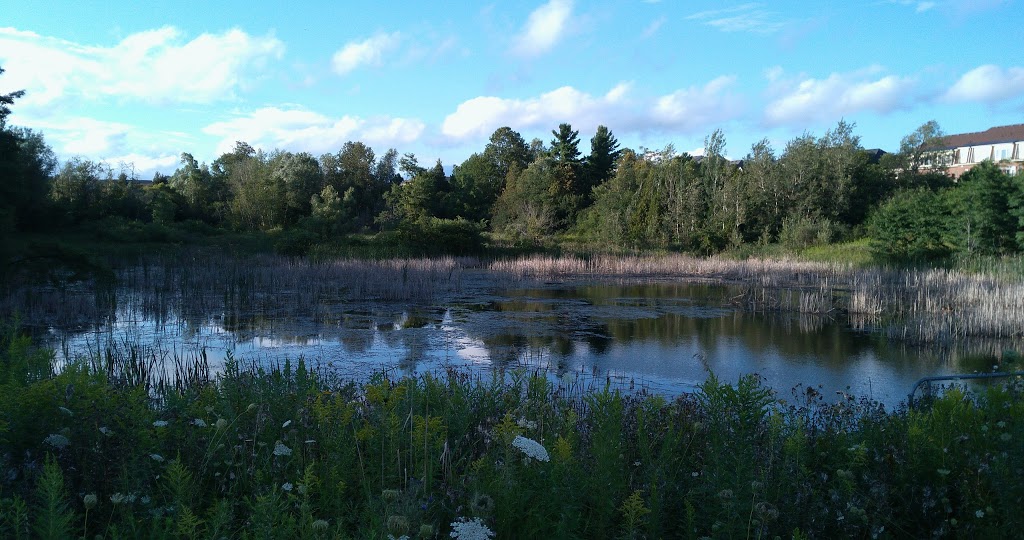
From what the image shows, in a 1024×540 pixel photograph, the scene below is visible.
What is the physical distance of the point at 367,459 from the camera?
362 centimetres

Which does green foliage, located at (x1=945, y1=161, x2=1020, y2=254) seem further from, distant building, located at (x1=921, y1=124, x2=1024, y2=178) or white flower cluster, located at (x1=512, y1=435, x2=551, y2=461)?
distant building, located at (x1=921, y1=124, x2=1024, y2=178)

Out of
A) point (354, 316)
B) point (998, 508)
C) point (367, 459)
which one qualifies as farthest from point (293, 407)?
point (354, 316)

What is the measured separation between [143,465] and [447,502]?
1383 millimetres

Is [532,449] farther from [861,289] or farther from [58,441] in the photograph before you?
[861,289]

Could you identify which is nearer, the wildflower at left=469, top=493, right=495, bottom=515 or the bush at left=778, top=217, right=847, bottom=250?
the wildflower at left=469, top=493, right=495, bottom=515

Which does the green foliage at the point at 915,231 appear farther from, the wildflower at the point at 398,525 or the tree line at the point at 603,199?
the wildflower at the point at 398,525

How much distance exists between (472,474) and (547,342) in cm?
813

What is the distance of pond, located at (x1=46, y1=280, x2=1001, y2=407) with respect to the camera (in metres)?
9.11

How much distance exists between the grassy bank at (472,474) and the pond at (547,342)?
3031mm

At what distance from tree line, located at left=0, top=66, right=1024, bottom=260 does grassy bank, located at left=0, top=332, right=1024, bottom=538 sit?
2410 centimetres

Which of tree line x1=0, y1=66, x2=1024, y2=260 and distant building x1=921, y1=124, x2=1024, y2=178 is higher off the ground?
distant building x1=921, y1=124, x2=1024, y2=178

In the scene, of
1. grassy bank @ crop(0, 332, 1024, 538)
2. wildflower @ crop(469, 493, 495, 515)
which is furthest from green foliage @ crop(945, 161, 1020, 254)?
wildflower @ crop(469, 493, 495, 515)

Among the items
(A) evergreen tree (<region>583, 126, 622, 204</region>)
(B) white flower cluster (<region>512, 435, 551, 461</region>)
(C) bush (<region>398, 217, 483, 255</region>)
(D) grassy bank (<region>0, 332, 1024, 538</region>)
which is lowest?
(D) grassy bank (<region>0, 332, 1024, 538</region>)

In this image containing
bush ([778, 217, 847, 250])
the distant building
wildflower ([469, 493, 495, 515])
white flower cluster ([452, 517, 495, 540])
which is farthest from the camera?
the distant building
